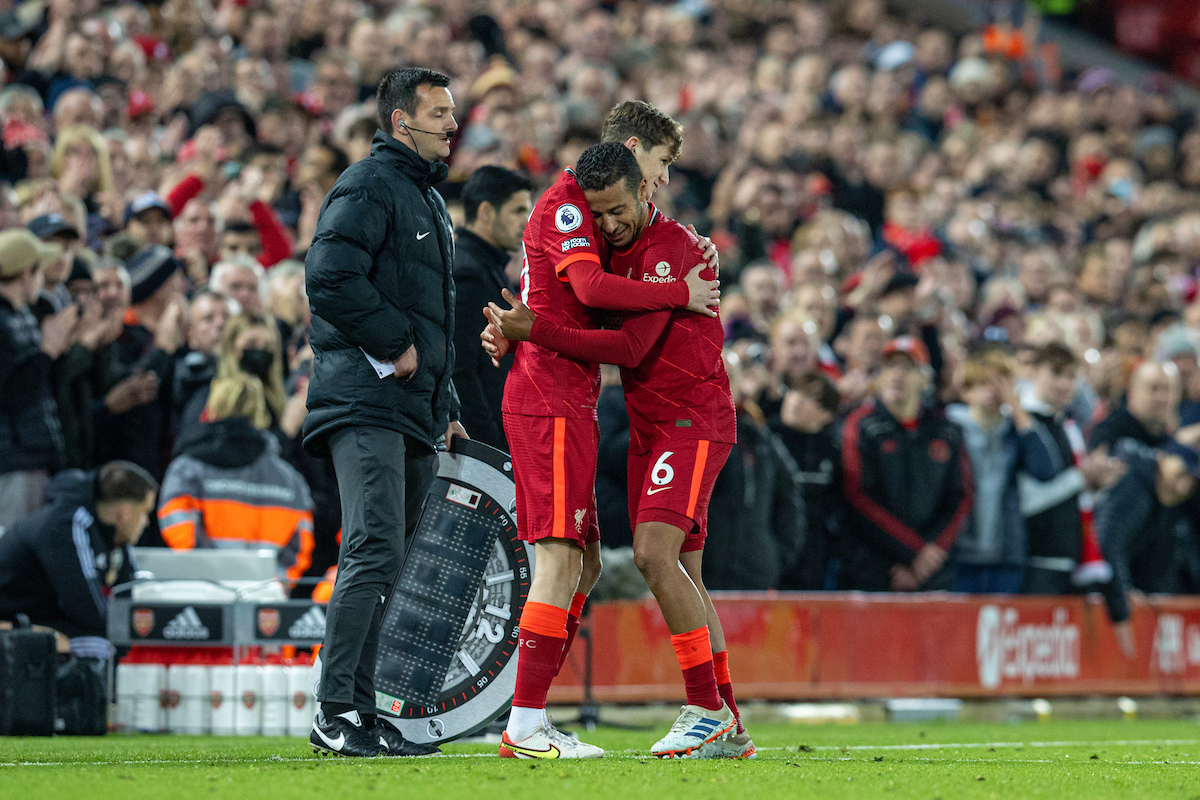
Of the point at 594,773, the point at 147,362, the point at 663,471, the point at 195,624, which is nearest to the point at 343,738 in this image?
the point at 594,773

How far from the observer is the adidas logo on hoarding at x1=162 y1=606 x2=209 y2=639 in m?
9.15

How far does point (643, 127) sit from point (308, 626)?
3759 mm

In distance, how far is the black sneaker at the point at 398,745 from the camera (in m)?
6.59

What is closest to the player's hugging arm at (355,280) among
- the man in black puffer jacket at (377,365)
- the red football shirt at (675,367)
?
the man in black puffer jacket at (377,365)

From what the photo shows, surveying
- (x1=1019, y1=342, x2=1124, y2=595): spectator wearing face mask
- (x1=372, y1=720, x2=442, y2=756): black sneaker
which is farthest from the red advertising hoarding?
(x1=372, y1=720, x2=442, y2=756): black sneaker

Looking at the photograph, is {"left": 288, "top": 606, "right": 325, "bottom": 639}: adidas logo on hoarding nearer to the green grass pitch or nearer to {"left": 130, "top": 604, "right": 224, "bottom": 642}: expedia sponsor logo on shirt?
{"left": 130, "top": 604, "right": 224, "bottom": 642}: expedia sponsor logo on shirt

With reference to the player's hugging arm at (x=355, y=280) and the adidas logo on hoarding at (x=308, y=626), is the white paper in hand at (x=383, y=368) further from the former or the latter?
the adidas logo on hoarding at (x=308, y=626)

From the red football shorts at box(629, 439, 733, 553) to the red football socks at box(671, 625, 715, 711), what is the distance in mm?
403

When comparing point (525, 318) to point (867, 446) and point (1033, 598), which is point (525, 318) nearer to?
point (867, 446)

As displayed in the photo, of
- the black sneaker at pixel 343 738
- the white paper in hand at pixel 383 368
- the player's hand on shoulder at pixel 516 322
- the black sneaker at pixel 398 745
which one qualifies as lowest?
the black sneaker at pixel 398 745

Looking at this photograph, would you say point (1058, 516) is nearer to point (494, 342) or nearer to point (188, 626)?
point (188, 626)

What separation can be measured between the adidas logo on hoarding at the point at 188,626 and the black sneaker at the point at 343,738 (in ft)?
9.69

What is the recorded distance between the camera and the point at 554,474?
636 cm

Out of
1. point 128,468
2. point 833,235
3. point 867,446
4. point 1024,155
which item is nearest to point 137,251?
point 128,468
